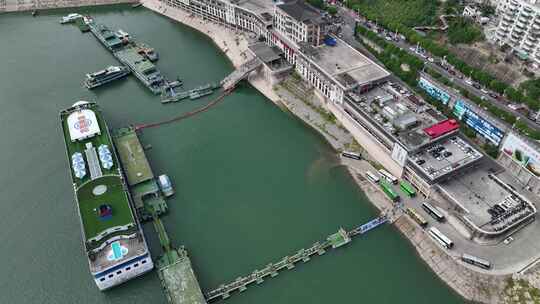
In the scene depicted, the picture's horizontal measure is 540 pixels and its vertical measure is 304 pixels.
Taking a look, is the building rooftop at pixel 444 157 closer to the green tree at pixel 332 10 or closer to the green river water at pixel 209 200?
the green river water at pixel 209 200

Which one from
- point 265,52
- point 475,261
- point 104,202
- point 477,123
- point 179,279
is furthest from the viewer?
point 265,52

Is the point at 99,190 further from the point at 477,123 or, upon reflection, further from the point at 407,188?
the point at 477,123

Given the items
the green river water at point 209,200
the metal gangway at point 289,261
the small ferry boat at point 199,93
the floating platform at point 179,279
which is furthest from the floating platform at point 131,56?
the metal gangway at point 289,261

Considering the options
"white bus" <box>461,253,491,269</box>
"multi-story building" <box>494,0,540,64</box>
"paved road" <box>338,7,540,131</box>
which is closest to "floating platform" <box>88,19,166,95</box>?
"paved road" <box>338,7,540,131</box>

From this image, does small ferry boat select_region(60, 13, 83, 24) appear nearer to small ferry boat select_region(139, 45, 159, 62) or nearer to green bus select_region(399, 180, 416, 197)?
small ferry boat select_region(139, 45, 159, 62)

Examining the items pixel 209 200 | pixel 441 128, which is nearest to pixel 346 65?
pixel 441 128

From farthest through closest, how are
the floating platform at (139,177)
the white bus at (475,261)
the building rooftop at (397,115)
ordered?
the building rooftop at (397,115) → the floating platform at (139,177) → the white bus at (475,261)

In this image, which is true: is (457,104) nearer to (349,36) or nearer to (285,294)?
(349,36)
